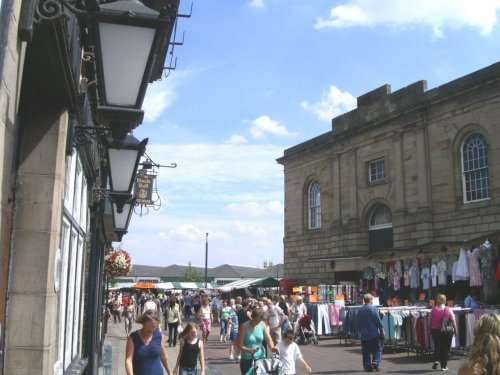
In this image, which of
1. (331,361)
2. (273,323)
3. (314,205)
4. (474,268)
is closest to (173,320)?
(273,323)

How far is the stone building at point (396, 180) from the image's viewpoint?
77.7ft

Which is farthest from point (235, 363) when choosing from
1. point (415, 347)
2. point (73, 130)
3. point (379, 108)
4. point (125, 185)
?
point (379, 108)

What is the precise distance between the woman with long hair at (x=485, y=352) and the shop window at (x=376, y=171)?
88.6 ft

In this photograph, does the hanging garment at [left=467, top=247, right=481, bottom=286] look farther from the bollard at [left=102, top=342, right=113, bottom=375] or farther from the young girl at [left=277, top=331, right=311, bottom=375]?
the bollard at [left=102, top=342, right=113, bottom=375]

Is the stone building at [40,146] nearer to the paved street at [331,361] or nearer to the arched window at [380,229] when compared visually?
the paved street at [331,361]

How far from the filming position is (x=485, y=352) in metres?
3.44

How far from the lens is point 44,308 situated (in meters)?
4.12

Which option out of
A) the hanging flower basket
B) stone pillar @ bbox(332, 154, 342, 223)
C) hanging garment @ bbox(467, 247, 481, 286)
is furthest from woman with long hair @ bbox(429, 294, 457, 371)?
stone pillar @ bbox(332, 154, 342, 223)

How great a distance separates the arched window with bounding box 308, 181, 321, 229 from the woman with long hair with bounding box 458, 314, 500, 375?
3212cm

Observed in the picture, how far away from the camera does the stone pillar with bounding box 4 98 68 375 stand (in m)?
4.08

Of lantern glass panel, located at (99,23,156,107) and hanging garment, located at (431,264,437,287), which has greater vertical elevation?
lantern glass panel, located at (99,23,156,107)

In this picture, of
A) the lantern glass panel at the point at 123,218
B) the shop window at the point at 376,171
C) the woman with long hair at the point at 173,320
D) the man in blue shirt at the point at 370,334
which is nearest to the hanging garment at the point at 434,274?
the man in blue shirt at the point at 370,334

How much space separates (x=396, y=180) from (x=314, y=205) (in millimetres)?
8245

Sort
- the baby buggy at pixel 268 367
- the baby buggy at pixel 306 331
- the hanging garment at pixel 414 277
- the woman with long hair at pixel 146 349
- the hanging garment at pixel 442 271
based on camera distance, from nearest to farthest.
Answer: the woman with long hair at pixel 146 349 < the baby buggy at pixel 268 367 < the baby buggy at pixel 306 331 < the hanging garment at pixel 442 271 < the hanging garment at pixel 414 277
